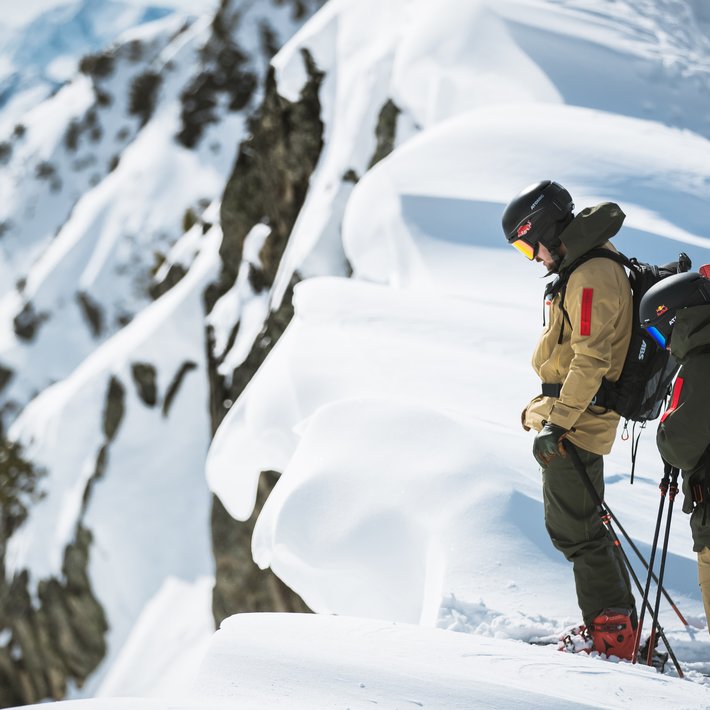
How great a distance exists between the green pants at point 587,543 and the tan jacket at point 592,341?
14 cm

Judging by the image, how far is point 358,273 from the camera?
27.9 ft

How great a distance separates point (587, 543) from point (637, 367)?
796 millimetres

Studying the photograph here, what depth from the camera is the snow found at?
2.85m

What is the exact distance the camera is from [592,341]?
3061mm

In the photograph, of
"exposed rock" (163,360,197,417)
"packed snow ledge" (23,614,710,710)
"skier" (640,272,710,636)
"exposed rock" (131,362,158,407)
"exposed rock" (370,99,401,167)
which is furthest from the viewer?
"exposed rock" (131,362,158,407)

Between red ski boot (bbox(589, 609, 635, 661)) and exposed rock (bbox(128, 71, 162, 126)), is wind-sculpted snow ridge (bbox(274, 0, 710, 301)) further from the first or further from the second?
exposed rock (bbox(128, 71, 162, 126))

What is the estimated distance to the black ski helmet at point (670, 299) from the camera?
270cm

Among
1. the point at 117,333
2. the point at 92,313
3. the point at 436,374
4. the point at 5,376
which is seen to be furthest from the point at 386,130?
the point at 5,376

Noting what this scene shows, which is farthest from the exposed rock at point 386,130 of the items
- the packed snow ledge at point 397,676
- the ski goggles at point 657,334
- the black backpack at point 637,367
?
the packed snow ledge at point 397,676

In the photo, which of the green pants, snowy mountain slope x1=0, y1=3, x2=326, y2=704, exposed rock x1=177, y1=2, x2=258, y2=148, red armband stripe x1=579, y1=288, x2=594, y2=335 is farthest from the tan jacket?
exposed rock x1=177, y1=2, x2=258, y2=148

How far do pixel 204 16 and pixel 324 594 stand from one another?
63.3 m

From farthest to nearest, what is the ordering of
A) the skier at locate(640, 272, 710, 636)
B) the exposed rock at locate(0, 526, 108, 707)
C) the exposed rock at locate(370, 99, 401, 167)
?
the exposed rock at locate(0, 526, 108, 707), the exposed rock at locate(370, 99, 401, 167), the skier at locate(640, 272, 710, 636)

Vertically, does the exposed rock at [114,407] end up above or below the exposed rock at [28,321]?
Answer: above

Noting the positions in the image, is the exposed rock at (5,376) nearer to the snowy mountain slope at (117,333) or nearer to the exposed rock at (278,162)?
the snowy mountain slope at (117,333)
